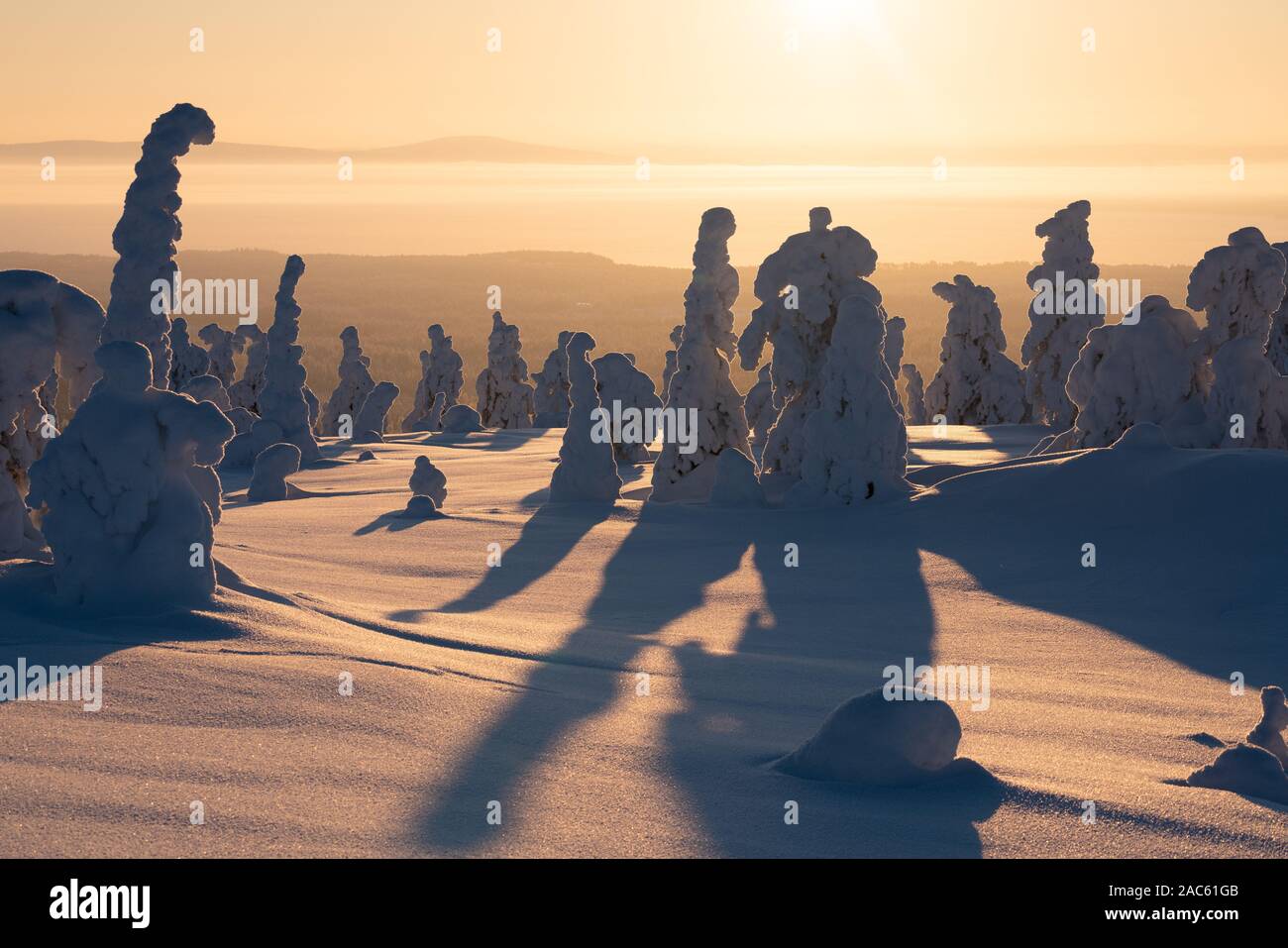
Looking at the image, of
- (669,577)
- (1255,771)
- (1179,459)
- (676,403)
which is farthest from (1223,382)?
(1255,771)

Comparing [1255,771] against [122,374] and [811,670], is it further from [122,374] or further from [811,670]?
[122,374]

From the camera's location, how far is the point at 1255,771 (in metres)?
5.73

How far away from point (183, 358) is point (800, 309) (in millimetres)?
30995

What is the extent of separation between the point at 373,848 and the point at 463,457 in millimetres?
27810

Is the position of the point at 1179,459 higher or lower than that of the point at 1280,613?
higher

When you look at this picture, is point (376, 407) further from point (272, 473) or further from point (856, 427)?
point (856, 427)

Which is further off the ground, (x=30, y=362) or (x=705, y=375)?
(x=705, y=375)

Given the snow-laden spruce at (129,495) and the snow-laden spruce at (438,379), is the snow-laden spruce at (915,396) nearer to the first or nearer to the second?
the snow-laden spruce at (438,379)

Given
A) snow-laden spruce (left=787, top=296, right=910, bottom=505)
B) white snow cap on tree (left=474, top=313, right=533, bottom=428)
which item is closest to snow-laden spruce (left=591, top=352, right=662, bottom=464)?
snow-laden spruce (left=787, top=296, right=910, bottom=505)

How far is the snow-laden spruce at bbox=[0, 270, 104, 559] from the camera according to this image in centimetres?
1067

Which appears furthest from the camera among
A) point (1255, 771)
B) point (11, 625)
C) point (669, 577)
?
point (669, 577)

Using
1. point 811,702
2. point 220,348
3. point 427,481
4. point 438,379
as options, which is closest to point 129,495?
point 811,702

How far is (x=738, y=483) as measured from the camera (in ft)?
61.8

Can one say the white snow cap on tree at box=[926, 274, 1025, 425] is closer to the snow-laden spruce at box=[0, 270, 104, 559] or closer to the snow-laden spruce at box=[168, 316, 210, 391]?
the snow-laden spruce at box=[168, 316, 210, 391]
